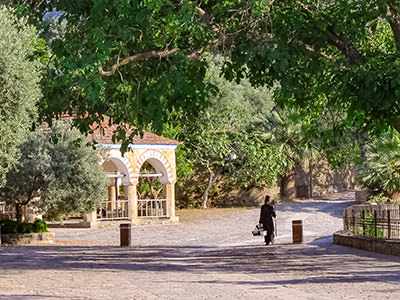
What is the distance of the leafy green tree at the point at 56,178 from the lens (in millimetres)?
24875

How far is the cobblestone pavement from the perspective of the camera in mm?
11320

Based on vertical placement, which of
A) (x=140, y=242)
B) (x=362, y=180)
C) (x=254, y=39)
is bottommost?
(x=140, y=242)

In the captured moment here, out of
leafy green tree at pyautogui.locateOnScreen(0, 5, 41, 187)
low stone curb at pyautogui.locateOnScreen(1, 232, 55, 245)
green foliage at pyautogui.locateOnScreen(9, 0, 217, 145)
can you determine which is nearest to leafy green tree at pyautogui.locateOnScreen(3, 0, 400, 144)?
green foliage at pyautogui.locateOnScreen(9, 0, 217, 145)

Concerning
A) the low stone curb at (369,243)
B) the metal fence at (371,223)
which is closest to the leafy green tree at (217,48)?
the low stone curb at (369,243)

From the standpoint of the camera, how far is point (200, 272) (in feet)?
48.8

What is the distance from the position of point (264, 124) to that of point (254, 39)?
28465 mm

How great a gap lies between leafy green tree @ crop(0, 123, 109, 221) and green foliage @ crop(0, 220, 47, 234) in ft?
1.38

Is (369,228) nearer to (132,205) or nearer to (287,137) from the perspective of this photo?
(132,205)

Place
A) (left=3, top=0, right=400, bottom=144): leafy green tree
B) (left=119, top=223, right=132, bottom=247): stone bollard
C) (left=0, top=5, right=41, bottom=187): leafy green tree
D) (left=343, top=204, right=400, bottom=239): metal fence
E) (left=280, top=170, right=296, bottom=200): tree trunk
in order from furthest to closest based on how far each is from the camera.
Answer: (left=280, top=170, right=296, bottom=200): tree trunk < (left=119, top=223, right=132, bottom=247): stone bollard < (left=343, top=204, right=400, bottom=239): metal fence < (left=0, top=5, right=41, bottom=187): leafy green tree < (left=3, top=0, right=400, bottom=144): leafy green tree

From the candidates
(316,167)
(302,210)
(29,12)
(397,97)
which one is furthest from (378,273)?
(316,167)

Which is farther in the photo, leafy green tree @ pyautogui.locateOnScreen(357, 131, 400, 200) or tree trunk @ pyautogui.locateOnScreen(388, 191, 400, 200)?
tree trunk @ pyautogui.locateOnScreen(388, 191, 400, 200)

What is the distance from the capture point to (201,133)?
39906 millimetres

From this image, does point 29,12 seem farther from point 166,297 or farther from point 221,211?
point 221,211

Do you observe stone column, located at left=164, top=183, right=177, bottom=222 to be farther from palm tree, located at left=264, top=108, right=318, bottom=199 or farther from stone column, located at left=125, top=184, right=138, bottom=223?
palm tree, located at left=264, top=108, right=318, bottom=199
